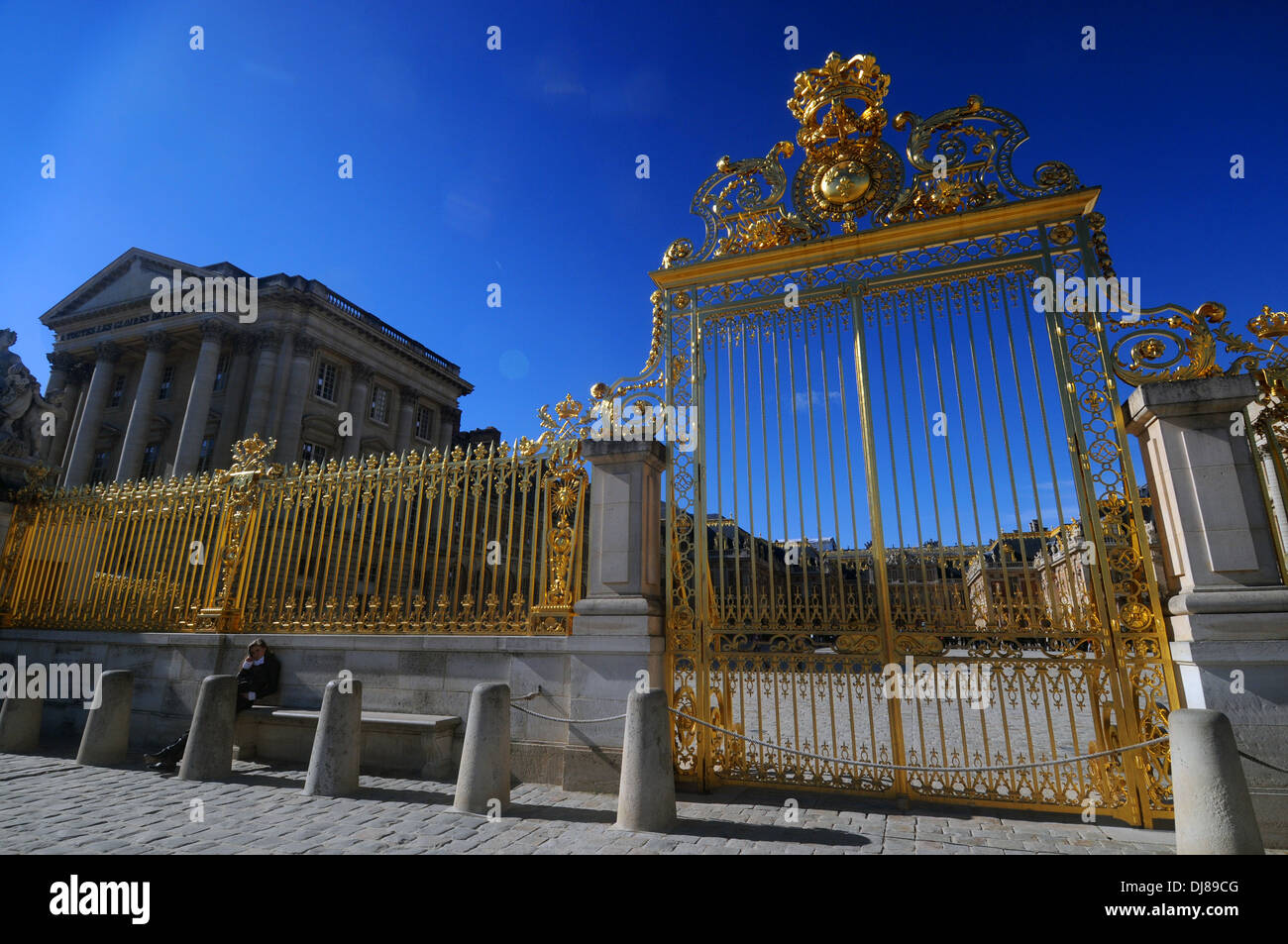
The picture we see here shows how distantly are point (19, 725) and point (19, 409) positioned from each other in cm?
646

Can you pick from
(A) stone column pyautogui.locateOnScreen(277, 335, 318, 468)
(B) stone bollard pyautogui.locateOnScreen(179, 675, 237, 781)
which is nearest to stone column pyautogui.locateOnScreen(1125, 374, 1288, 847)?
(B) stone bollard pyautogui.locateOnScreen(179, 675, 237, 781)

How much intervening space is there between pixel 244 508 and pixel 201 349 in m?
29.0

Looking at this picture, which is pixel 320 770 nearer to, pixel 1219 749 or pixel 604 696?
pixel 604 696

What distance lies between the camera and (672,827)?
5398 mm

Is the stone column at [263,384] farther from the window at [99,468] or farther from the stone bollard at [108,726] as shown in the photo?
the stone bollard at [108,726]

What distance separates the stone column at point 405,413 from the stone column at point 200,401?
994 cm

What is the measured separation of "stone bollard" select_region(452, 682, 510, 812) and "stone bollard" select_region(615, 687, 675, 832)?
1257 mm

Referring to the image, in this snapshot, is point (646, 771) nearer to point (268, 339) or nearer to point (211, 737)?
point (211, 737)

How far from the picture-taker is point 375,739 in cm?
758

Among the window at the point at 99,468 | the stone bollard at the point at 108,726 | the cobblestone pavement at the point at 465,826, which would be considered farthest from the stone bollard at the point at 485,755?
the window at the point at 99,468

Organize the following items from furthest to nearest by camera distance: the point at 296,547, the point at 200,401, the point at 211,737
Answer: the point at 200,401 → the point at 296,547 → the point at 211,737

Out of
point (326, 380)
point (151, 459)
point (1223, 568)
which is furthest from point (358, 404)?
point (1223, 568)

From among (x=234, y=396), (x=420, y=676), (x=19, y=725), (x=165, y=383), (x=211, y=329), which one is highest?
(x=211, y=329)
